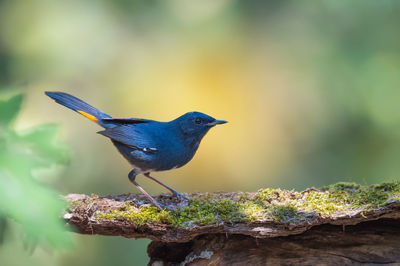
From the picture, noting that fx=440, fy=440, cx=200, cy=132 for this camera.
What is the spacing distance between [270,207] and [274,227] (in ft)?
0.86

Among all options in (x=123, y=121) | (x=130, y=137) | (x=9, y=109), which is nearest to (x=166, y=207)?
(x=130, y=137)

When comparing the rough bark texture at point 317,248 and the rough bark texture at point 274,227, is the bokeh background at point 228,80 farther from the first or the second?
the rough bark texture at point 317,248

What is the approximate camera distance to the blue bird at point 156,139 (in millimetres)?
4605

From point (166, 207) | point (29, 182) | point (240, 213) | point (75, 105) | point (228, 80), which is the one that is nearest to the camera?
point (29, 182)

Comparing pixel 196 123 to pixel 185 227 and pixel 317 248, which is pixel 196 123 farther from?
pixel 317 248

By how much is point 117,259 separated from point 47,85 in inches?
134

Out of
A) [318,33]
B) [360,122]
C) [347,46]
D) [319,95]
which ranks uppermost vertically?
[318,33]

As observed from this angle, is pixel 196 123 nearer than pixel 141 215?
No

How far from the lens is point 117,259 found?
8.01 meters

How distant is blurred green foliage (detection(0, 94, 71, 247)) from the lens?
3.68 feet

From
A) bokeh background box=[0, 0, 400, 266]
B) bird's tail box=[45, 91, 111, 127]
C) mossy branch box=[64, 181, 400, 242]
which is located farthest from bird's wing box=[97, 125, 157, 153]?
bokeh background box=[0, 0, 400, 266]

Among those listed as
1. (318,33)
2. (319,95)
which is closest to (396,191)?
(319,95)

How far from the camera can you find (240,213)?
3596 mm

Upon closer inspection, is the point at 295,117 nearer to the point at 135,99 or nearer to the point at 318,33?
the point at 318,33
